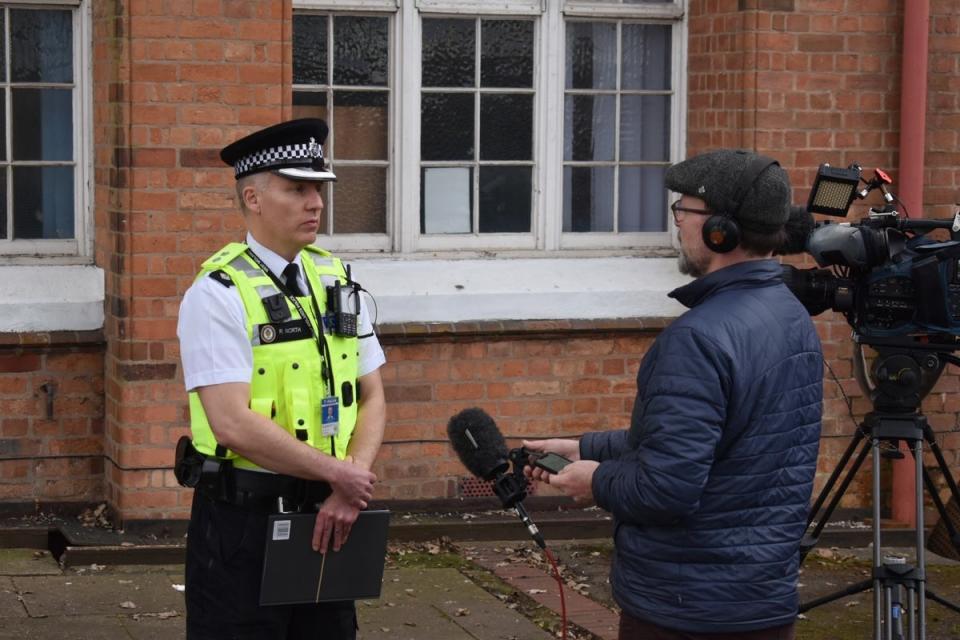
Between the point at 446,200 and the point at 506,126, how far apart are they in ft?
1.61

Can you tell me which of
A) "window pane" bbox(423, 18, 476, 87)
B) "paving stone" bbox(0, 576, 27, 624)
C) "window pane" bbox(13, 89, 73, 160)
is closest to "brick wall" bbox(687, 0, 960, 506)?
"window pane" bbox(423, 18, 476, 87)

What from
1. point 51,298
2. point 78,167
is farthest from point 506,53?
point 51,298

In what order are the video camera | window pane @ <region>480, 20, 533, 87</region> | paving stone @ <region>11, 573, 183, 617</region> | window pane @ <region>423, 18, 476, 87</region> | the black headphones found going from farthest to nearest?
window pane @ <region>480, 20, 533, 87</region> → window pane @ <region>423, 18, 476, 87</region> → paving stone @ <region>11, 573, 183, 617</region> → the video camera → the black headphones

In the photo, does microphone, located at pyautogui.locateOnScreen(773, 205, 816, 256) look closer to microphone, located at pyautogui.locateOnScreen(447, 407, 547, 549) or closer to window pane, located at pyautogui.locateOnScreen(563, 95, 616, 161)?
microphone, located at pyautogui.locateOnScreen(447, 407, 547, 549)

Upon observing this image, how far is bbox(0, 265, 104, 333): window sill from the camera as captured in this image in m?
7.45

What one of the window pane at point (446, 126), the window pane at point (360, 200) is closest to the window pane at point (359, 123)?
the window pane at point (360, 200)

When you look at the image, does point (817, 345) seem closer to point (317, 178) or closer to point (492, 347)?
point (317, 178)

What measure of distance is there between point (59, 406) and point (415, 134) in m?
2.14

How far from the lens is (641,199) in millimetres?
8656

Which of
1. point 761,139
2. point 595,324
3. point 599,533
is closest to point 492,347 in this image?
point 595,324

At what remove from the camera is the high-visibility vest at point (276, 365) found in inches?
171

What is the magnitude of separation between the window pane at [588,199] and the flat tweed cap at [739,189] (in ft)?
14.8

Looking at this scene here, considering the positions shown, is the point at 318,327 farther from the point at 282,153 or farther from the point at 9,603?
the point at 9,603

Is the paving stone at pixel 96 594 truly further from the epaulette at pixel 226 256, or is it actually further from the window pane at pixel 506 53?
the window pane at pixel 506 53
